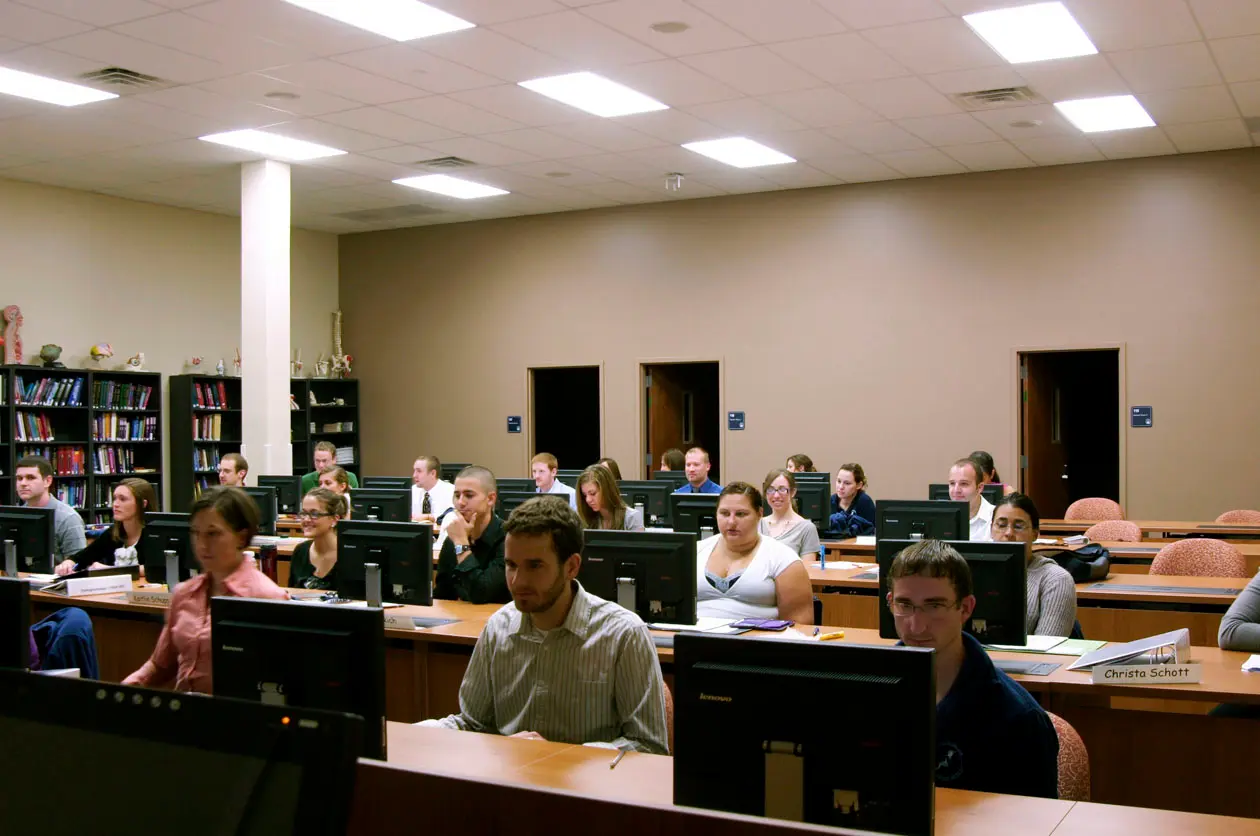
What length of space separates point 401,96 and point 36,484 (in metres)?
3.59

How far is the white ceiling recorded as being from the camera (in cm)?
693

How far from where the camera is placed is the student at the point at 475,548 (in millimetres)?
5551

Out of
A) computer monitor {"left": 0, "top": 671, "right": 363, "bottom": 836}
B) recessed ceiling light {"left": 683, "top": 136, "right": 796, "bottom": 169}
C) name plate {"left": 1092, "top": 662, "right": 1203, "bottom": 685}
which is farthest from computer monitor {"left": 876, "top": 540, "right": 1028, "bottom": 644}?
recessed ceiling light {"left": 683, "top": 136, "right": 796, "bottom": 169}

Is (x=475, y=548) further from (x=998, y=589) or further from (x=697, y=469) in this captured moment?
(x=697, y=469)

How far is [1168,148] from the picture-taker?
10258mm

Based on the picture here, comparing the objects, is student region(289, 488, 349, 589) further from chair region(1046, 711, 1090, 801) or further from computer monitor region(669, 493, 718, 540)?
chair region(1046, 711, 1090, 801)

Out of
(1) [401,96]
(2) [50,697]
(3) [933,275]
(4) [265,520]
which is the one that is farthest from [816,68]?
(2) [50,697]

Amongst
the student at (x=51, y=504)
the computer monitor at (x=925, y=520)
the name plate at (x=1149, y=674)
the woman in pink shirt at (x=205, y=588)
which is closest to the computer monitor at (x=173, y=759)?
the woman in pink shirt at (x=205, y=588)

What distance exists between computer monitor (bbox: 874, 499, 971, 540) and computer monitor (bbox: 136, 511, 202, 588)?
360 centimetres

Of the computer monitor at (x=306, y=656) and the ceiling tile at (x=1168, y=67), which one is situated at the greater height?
the ceiling tile at (x=1168, y=67)

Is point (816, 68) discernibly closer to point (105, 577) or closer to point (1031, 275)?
point (1031, 275)

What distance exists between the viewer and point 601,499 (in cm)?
677

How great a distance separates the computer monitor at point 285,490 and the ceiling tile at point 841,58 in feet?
17.9

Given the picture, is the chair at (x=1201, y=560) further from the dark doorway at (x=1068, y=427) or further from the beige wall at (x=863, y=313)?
the dark doorway at (x=1068, y=427)
